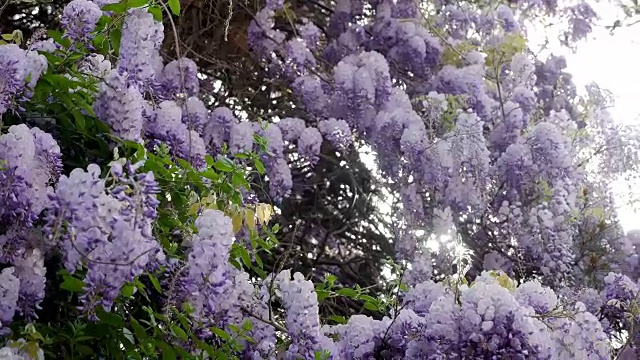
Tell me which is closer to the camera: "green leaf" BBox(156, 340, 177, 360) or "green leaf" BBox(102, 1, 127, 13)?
"green leaf" BBox(156, 340, 177, 360)

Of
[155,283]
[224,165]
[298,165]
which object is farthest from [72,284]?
[298,165]

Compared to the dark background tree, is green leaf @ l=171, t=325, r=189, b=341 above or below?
above

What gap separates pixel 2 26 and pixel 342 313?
1785mm

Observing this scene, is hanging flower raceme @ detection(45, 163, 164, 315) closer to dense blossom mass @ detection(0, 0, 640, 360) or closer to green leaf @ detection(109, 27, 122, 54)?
dense blossom mass @ detection(0, 0, 640, 360)

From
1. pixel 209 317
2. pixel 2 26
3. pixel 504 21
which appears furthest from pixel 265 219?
pixel 504 21

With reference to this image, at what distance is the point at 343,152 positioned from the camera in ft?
11.8

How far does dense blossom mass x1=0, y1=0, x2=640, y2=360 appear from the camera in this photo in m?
1.67

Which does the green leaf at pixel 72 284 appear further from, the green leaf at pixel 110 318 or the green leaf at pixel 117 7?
the green leaf at pixel 117 7

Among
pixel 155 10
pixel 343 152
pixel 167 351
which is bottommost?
pixel 343 152

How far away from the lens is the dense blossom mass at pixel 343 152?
1.67 m

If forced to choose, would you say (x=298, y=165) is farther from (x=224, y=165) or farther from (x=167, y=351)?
(x=167, y=351)

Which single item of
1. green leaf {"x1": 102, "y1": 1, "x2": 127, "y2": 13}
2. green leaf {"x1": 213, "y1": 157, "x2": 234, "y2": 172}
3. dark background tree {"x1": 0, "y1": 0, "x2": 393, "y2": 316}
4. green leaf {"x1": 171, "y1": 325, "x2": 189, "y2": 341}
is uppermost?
green leaf {"x1": 102, "y1": 1, "x2": 127, "y2": 13}

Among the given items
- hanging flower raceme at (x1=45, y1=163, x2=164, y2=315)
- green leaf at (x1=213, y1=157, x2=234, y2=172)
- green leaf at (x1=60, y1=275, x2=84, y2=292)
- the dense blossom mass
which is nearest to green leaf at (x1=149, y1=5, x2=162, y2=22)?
the dense blossom mass

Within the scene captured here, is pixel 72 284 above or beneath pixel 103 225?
beneath
